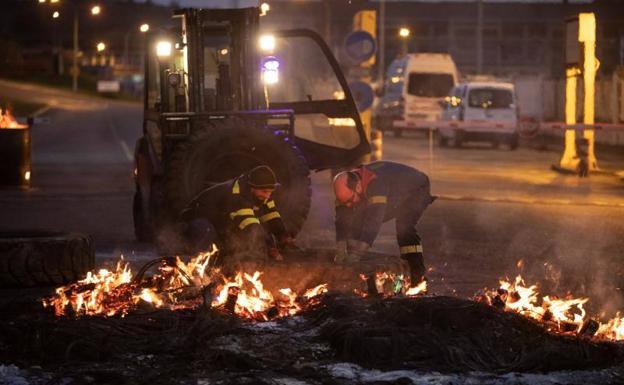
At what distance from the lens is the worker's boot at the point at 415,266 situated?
1005cm

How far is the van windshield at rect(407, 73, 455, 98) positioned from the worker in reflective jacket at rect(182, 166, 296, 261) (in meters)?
33.2

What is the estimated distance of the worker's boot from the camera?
33.0 ft

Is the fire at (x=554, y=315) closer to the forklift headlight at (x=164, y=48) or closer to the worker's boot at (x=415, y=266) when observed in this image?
the worker's boot at (x=415, y=266)

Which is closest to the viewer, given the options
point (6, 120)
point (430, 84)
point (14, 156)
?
point (14, 156)

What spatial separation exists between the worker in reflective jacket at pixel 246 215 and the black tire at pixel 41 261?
1025mm

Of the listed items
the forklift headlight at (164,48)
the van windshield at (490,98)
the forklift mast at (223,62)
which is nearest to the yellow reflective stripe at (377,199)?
the forklift mast at (223,62)

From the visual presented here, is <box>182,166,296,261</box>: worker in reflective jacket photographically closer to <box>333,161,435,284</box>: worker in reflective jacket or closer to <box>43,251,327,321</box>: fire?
<box>43,251,327,321</box>: fire

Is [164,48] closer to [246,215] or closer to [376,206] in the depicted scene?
[246,215]

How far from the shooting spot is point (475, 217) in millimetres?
16391

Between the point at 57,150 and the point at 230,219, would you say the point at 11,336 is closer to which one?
the point at 230,219

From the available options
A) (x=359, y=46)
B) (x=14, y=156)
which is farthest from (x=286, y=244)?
(x=359, y=46)

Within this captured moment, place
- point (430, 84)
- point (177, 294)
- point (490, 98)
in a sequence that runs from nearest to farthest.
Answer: point (177, 294) → point (490, 98) → point (430, 84)

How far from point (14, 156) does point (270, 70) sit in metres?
7.71

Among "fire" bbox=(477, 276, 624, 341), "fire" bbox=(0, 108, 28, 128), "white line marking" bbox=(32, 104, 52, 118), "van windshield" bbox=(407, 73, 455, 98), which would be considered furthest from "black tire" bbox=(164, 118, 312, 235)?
"white line marking" bbox=(32, 104, 52, 118)
